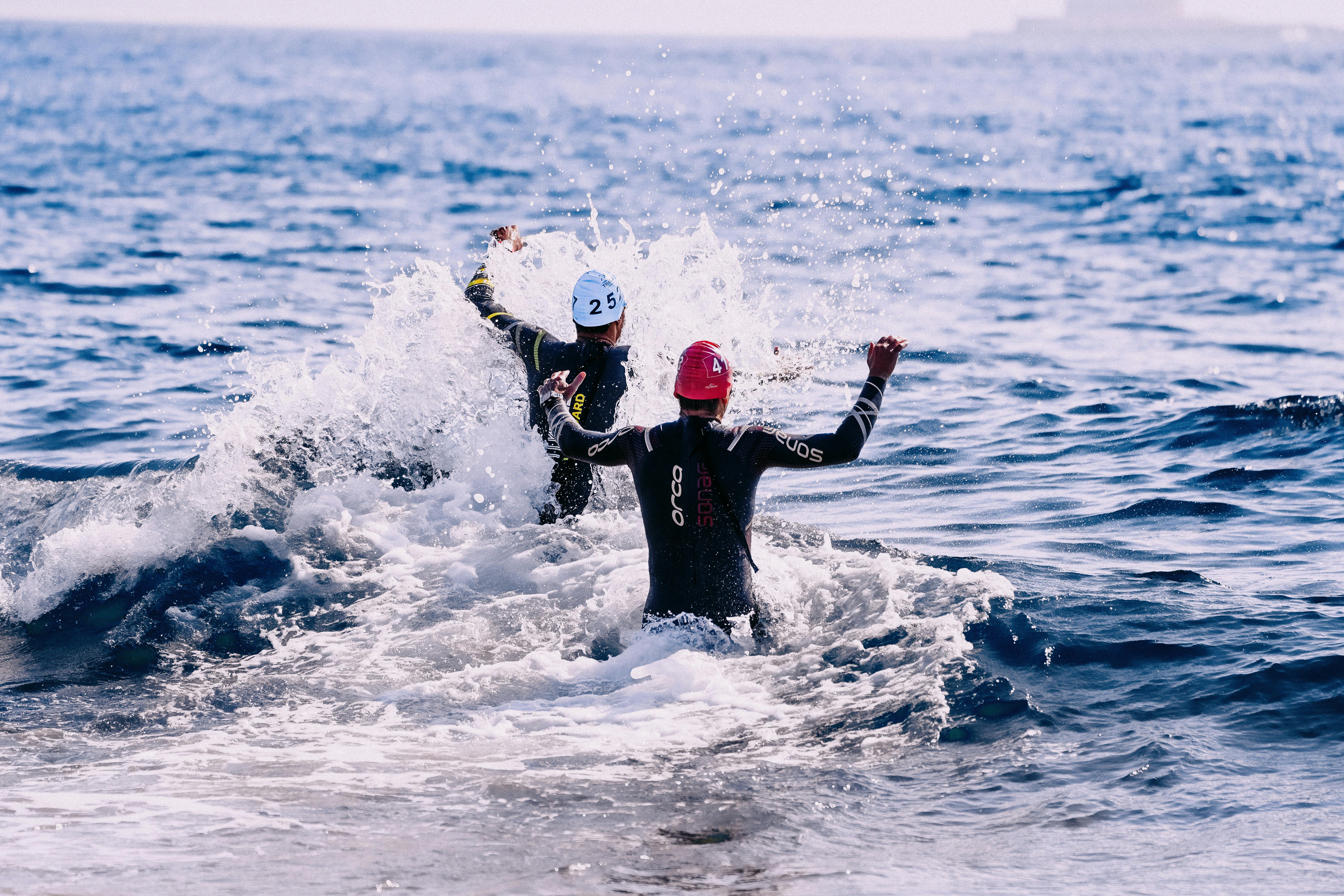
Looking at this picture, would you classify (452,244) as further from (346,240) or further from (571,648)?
(571,648)

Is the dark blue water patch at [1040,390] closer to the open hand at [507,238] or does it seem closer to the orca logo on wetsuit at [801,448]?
the open hand at [507,238]

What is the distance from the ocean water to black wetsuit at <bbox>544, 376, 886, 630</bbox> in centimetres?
40

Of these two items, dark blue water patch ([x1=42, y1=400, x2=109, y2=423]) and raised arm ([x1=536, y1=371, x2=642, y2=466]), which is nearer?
raised arm ([x1=536, y1=371, x2=642, y2=466])

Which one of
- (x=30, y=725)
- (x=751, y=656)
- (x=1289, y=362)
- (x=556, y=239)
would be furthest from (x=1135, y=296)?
(x=30, y=725)

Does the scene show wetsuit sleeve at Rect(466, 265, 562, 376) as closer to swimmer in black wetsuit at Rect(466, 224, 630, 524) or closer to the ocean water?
swimmer in black wetsuit at Rect(466, 224, 630, 524)

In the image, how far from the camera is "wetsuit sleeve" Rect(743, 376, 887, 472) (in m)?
6.76

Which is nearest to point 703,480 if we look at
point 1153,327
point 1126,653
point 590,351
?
point 590,351

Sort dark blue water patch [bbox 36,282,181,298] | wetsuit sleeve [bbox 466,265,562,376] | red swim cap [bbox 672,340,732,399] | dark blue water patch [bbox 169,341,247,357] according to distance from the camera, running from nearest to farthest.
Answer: red swim cap [bbox 672,340,732,399]
wetsuit sleeve [bbox 466,265,562,376]
dark blue water patch [bbox 169,341,247,357]
dark blue water patch [bbox 36,282,181,298]

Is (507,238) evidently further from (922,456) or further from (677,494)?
(922,456)

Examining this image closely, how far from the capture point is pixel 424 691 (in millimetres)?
7285

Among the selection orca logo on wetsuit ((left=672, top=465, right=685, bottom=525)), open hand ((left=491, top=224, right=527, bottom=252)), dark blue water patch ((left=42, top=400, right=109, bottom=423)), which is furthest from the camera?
dark blue water patch ((left=42, top=400, right=109, bottom=423))

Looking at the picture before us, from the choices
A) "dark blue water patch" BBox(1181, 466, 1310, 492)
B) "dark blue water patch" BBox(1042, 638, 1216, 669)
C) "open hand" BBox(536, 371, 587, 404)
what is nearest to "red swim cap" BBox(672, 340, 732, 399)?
"open hand" BBox(536, 371, 587, 404)

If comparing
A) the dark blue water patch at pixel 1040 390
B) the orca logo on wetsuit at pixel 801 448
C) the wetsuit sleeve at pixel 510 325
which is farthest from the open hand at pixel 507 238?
the dark blue water patch at pixel 1040 390

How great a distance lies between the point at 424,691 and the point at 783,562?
278cm
